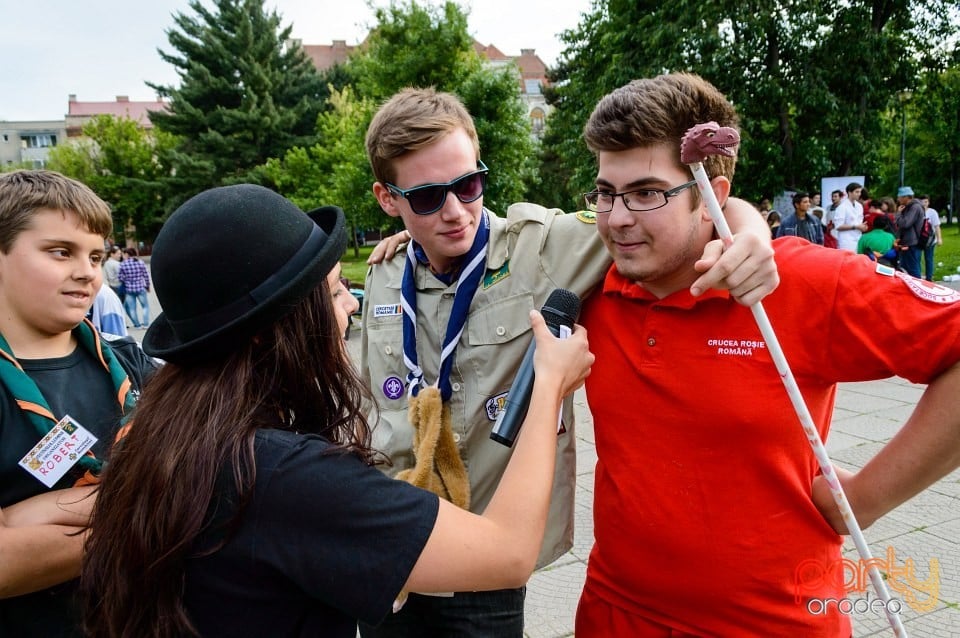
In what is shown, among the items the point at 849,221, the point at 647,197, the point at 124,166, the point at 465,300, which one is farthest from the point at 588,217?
the point at 124,166

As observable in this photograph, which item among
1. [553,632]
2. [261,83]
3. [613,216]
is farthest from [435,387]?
[261,83]

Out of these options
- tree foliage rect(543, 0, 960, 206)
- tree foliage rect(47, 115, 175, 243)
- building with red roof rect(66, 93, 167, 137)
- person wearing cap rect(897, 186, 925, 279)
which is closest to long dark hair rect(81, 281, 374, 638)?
person wearing cap rect(897, 186, 925, 279)

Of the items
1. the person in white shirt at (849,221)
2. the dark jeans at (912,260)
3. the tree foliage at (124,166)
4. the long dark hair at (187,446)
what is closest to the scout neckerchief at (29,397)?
the long dark hair at (187,446)

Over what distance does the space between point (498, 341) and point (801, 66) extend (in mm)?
18957

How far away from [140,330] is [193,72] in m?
25.8

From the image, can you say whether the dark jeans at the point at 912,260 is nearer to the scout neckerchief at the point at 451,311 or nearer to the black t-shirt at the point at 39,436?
the scout neckerchief at the point at 451,311

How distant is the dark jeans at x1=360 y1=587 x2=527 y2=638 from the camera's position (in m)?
1.98

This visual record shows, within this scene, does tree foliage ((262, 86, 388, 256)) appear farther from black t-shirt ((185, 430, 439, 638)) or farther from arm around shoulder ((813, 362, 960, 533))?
black t-shirt ((185, 430, 439, 638))

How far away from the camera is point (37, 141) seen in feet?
280

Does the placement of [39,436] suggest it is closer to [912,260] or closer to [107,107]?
[912,260]

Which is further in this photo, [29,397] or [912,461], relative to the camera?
[29,397]

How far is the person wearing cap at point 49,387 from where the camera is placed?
173 centimetres

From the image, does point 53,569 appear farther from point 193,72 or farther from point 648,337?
point 193,72

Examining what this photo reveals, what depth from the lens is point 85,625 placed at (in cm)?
139
